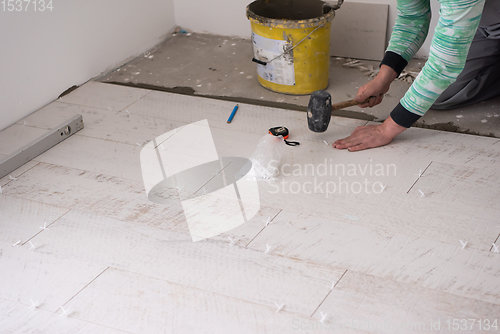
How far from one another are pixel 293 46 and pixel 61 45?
52.7 inches

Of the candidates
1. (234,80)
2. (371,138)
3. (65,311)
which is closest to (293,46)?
(234,80)

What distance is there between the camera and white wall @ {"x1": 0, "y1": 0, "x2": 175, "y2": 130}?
244 centimetres

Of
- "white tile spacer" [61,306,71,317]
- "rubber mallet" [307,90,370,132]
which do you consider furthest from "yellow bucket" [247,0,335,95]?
"white tile spacer" [61,306,71,317]

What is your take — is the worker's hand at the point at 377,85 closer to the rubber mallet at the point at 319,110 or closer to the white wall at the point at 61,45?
the rubber mallet at the point at 319,110

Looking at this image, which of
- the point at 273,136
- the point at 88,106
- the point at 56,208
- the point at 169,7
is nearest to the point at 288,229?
the point at 273,136

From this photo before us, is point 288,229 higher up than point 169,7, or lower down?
lower down

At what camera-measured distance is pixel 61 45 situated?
2705 mm

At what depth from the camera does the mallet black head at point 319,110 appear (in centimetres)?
208

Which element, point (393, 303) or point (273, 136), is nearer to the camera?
point (393, 303)

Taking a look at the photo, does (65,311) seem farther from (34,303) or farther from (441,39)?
(441,39)

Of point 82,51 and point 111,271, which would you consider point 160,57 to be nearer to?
point 82,51

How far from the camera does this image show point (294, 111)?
100 inches

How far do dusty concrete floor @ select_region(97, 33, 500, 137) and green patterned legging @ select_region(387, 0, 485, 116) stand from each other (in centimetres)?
44

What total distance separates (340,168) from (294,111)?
0.62m
